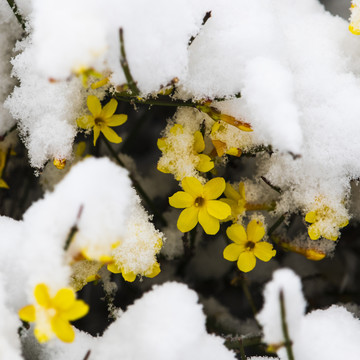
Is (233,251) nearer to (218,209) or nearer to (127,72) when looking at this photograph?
(218,209)

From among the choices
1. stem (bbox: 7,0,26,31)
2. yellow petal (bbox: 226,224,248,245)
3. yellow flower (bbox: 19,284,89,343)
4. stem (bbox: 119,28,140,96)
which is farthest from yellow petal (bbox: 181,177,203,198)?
stem (bbox: 7,0,26,31)

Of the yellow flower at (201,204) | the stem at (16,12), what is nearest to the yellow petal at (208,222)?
the yellow flower at (201,204)

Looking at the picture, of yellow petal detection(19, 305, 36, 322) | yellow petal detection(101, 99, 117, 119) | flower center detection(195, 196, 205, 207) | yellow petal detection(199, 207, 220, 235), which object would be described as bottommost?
yellow petal detection(199, 207, 220, 235)

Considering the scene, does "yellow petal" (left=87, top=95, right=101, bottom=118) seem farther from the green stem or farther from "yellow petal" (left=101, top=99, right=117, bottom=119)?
the green stem

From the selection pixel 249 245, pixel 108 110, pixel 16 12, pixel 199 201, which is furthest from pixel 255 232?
pixel 16 12

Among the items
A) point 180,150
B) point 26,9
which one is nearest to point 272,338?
point 180,150

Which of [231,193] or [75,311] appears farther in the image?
[231,193]
